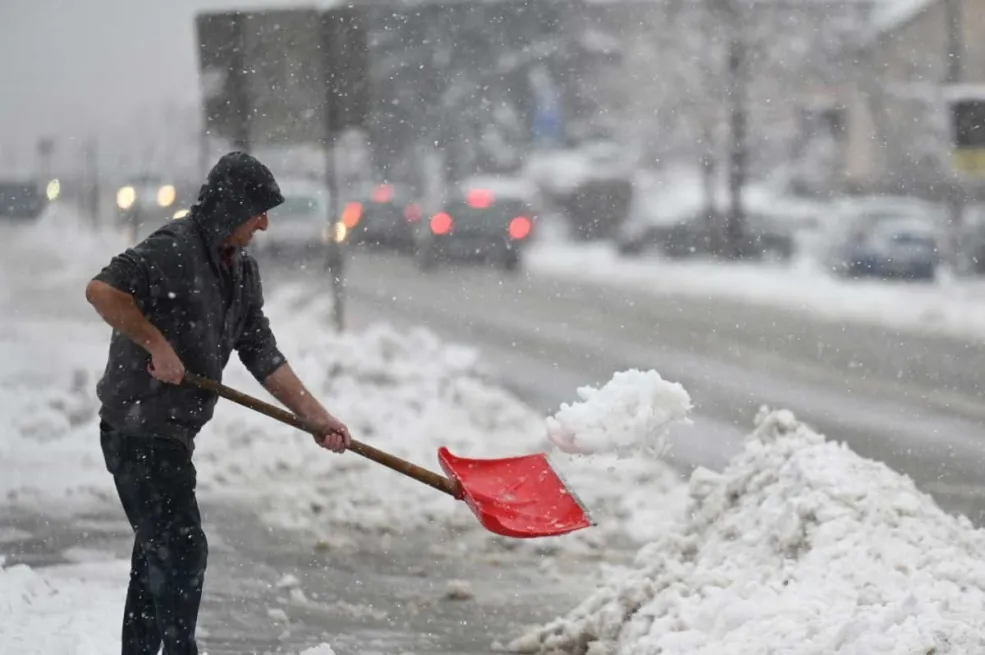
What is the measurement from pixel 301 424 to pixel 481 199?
24136mm

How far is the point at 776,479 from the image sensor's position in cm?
541

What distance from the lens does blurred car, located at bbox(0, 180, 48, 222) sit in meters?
20.9

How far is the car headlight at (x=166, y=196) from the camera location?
16.0 metres

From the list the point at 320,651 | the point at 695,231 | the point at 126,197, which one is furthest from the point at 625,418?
the point at 695,231

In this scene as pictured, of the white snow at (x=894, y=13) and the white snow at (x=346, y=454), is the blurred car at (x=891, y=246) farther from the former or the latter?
the white snow at (x=894, y=13)

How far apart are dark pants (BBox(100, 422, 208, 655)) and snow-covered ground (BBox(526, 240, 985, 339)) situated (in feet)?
49.5

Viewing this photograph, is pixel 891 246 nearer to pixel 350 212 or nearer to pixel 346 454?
pixel 350 212

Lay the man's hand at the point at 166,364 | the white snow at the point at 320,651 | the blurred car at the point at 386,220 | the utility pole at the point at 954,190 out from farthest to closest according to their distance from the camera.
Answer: the blurred car at the point at 386,220
the utility pole at the point at 954,190
the white snow at the point at 320,651
the man's hand at the point at 166,364

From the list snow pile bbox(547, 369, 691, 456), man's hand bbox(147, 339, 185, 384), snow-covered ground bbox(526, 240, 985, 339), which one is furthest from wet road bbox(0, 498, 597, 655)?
snow-covered ground bbox(526, 240, 985, 339)

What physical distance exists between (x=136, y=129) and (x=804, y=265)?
17.3 m

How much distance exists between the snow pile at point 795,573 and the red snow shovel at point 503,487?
1.59ft

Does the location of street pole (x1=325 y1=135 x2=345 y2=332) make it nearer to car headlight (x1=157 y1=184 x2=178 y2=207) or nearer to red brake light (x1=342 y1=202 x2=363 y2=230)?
car headlight (x1=157 y1=184 x2=178 y2=207)

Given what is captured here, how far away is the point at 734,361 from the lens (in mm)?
15328

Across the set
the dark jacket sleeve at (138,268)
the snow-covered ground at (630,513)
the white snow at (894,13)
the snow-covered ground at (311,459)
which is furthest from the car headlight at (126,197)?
the white snow at (894,13)
